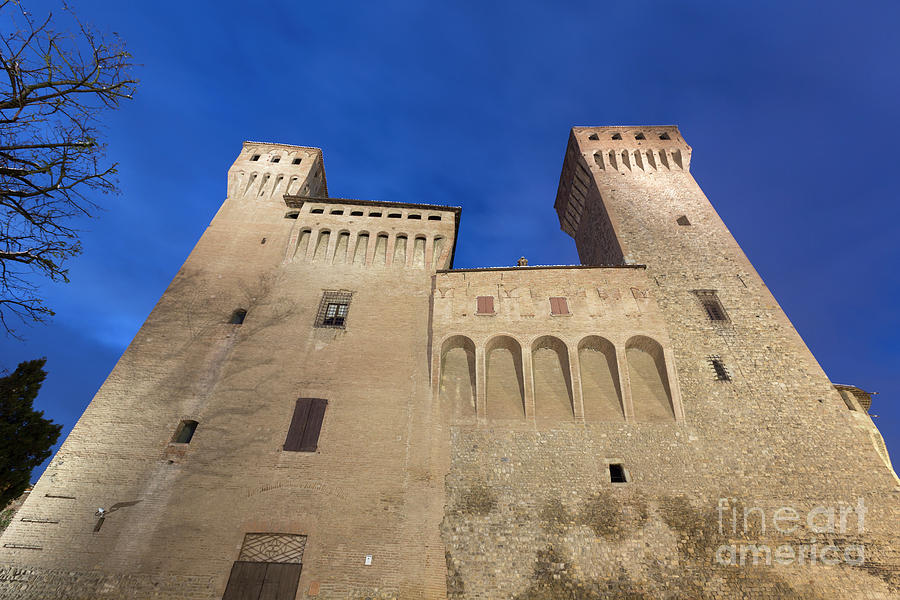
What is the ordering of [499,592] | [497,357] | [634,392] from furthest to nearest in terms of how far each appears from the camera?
[497,357] → [634,392] → [499,592]

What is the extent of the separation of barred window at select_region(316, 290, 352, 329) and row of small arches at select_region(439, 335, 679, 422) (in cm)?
431

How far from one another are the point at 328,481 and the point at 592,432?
789cm

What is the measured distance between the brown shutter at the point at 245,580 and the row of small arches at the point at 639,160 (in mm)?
22898

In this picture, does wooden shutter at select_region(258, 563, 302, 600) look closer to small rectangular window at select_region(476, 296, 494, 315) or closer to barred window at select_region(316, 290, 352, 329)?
barred window at select_region(316, 290, 352, 329)

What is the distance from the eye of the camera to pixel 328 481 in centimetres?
1094

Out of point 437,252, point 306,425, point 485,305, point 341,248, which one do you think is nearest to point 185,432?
point 306,425

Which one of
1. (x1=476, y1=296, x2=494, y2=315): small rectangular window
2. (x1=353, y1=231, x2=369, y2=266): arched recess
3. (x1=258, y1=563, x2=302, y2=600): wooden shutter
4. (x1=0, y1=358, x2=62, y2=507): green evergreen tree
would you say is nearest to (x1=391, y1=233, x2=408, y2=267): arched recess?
(x1=353, y1=231, x2=369, y2=266): arched recess

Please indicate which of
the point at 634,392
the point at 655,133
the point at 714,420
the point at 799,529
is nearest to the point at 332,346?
the point at 634,392

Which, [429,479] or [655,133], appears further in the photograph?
[655,133]

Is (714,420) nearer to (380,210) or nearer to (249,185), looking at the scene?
(380,210)

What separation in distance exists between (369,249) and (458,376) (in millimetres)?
7248

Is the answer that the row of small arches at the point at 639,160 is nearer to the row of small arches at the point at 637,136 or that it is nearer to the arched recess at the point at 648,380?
the row of small arches at the point at 637,136

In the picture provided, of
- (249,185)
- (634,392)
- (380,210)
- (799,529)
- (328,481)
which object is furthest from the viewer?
(249,185)

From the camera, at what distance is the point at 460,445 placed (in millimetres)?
11766
